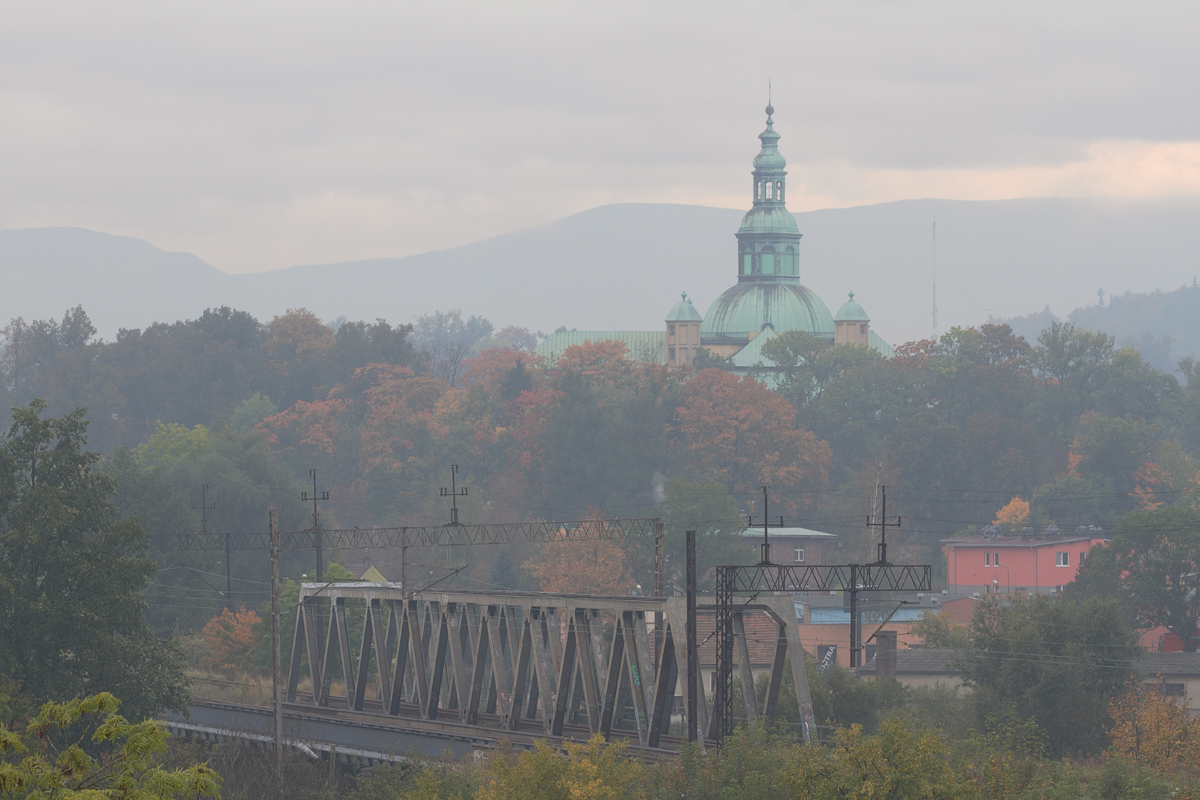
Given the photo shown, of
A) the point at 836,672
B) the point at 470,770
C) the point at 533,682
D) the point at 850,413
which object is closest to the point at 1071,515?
the point at 850,413

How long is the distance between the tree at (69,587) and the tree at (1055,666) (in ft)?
108

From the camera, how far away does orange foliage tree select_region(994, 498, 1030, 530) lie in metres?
135

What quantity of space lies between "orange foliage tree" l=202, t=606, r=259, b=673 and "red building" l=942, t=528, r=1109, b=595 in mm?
46162

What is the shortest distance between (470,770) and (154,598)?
205 ft

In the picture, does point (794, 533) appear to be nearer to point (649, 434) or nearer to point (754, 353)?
point (649, 434)

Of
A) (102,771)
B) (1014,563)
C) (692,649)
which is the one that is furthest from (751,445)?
(102,771)

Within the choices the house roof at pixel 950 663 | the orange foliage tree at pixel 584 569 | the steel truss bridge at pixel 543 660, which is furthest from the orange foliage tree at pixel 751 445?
the steel truss bridge at pixel 543 660

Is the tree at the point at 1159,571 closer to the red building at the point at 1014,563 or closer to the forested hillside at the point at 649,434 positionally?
the red building at the point at 1014,563

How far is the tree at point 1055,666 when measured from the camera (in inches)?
2680

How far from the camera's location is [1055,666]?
6900cm

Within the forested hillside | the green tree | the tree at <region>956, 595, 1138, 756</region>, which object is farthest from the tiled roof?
the green tree

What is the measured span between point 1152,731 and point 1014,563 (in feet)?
181

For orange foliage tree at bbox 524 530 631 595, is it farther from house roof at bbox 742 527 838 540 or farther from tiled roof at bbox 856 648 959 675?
tiled roof at bbox 856 648 959 675

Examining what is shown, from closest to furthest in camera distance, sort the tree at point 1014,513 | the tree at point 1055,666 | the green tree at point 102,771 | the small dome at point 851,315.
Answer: the green tree at point 102,771, the tree at point 1055,666, the tree at point 1014,513, the small dome at point 851,315
